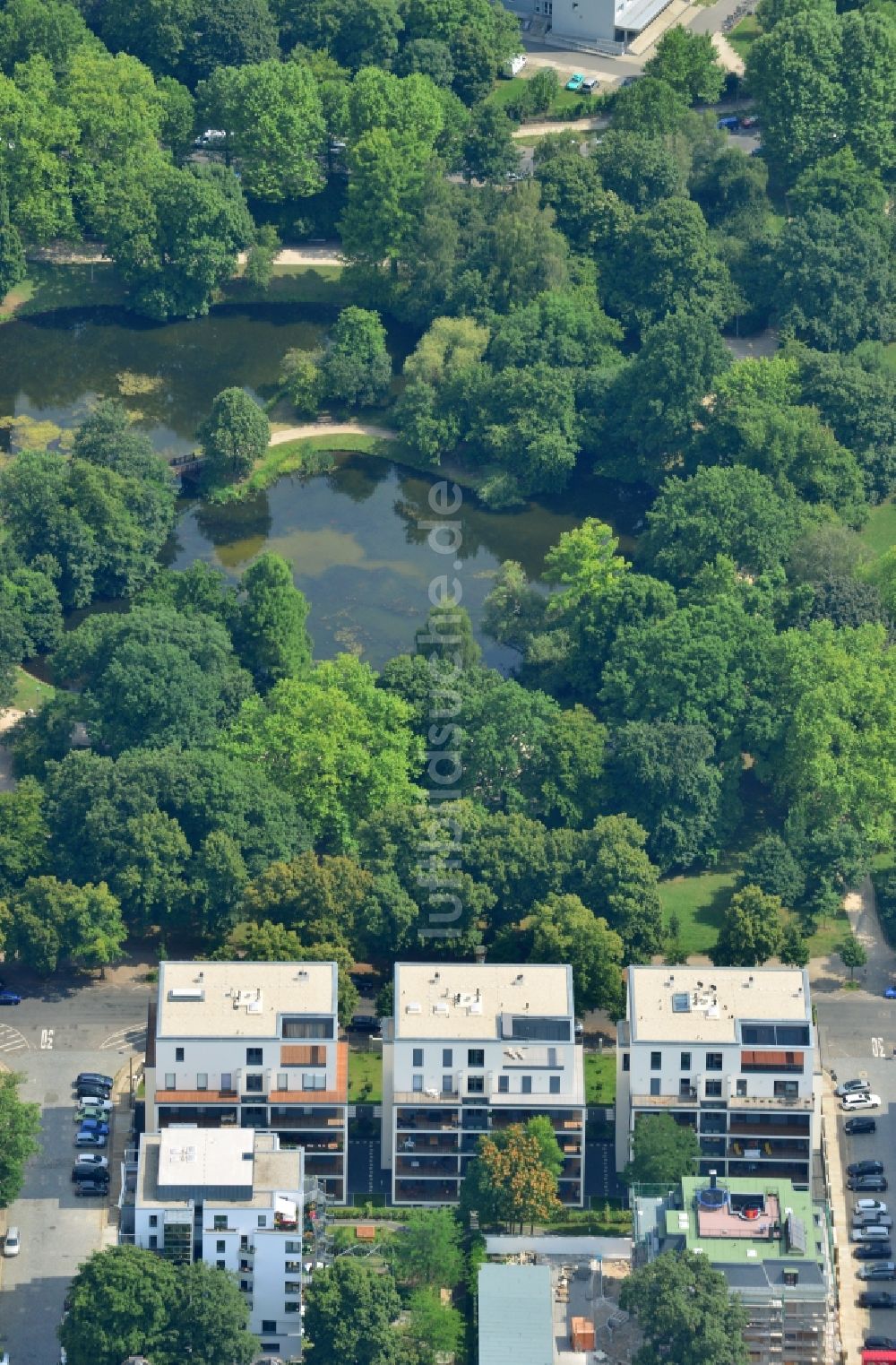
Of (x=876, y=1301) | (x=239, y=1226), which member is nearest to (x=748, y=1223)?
(x=876, y=1301)

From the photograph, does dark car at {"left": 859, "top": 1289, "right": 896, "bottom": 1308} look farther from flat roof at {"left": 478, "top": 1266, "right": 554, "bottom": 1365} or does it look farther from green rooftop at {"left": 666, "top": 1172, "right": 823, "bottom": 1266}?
flat roof at {"left": 478, "top": 1266, "right": 554, "bottom": 1365}

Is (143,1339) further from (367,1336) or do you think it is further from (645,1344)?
(645,1344)

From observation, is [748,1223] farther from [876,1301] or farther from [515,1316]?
[515,1316]

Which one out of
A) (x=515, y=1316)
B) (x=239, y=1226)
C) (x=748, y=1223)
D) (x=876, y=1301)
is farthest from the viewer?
(x=876, y=1301)

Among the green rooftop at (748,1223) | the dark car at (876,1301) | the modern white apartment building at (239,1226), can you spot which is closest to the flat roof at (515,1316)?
the green rooftop at (748,1223)

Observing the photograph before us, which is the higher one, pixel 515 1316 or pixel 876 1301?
pixel 515 1316

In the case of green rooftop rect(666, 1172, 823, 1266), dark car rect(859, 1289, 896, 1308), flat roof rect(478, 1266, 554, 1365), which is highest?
green rooftop rect(666, 1172, 823, 1266)

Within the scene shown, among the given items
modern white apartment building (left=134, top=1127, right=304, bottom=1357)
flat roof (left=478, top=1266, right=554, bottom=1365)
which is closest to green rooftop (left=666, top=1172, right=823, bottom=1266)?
flat roof (left=478, top=1266, right=554, bottom=1365)
